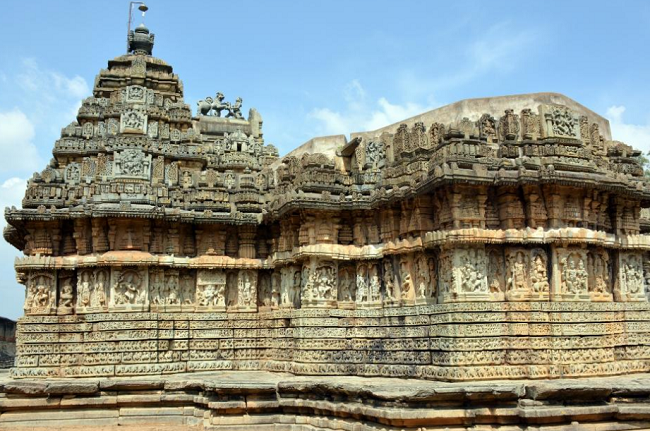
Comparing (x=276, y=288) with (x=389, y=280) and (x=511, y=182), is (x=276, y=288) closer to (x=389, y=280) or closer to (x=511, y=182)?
(x=389, y=280)

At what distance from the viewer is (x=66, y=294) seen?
1505cm

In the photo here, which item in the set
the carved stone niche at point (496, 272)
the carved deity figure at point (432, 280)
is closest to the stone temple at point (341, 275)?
the carved stone niche at point (496, 272)

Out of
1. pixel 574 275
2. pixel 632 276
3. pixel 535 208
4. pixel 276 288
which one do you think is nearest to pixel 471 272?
pixel 535 208

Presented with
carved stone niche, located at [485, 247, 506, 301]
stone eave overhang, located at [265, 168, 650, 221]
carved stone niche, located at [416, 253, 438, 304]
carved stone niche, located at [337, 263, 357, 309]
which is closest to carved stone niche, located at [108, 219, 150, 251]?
carved stone niche, located at [337, 263, 357, 309]

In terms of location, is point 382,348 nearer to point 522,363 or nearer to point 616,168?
point 522,363

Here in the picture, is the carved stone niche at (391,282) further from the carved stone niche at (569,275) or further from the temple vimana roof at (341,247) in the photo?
the carved stone niche at (569,275)

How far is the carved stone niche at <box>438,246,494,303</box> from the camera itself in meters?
11.4

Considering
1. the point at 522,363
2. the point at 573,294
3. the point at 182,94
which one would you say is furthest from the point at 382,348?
the point at 182,94

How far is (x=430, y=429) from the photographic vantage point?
9.40m

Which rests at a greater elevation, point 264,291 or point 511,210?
point 511,210

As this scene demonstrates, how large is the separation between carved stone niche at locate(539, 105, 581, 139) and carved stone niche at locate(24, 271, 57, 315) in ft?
36.6

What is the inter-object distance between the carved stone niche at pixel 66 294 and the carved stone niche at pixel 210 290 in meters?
2.83

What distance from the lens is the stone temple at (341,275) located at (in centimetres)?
1112

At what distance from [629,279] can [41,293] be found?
12575mm
